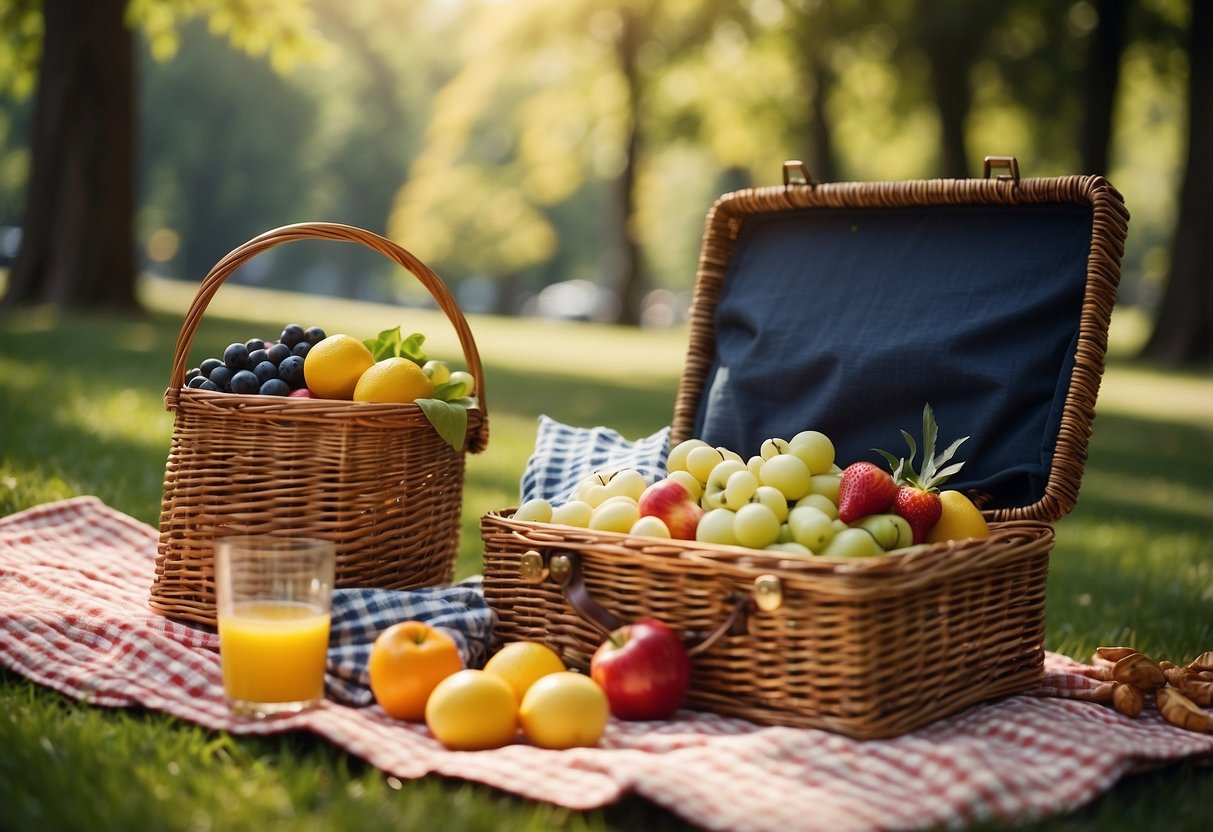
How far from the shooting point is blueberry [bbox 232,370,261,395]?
99.2 inches

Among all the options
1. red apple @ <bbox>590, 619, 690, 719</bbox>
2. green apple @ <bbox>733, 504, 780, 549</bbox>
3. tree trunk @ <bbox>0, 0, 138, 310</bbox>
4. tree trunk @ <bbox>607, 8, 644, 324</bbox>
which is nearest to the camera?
red apple @ <bbox>590, 619, 690, 719</bbox>

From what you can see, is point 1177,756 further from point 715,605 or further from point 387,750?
point 387,750

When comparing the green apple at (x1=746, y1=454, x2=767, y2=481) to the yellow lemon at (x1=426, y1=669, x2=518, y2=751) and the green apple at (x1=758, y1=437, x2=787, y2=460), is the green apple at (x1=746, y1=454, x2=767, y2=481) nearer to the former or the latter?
the green apple at (x1=758, y1=437, x2=787, y2=460)

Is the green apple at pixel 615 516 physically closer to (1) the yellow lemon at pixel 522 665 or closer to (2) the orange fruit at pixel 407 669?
(1) the yellow lemon at pixel 522 665

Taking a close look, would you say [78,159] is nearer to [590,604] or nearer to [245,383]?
[245,383]

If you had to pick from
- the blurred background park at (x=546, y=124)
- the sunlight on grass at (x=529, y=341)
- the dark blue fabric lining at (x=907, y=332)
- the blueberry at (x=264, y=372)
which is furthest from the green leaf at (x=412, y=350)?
the blurred background park at (x=546, y=124)

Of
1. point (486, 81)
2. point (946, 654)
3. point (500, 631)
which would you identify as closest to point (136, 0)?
point (500, 631)

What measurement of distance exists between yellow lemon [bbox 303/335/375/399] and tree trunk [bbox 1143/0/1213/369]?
12.9 m

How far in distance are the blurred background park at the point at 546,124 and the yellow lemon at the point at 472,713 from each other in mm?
7780

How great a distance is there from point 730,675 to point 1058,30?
15.1 metres

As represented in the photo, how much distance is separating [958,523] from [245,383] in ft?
4.93

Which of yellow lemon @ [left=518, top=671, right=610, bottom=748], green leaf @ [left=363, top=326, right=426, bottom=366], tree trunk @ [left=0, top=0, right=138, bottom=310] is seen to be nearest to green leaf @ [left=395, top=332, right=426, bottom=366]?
green leaf @ [left=363, top=326, right=426, bottom=366]

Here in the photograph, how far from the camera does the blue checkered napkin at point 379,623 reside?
2174 mm

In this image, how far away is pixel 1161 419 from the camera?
385 inches
